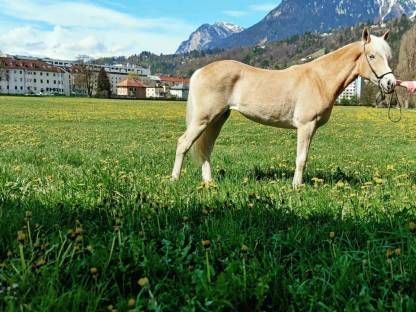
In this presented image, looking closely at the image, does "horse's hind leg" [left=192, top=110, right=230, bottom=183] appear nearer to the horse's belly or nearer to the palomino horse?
the palomino horse

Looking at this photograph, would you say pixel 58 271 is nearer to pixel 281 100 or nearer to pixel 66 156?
pixel 281 100

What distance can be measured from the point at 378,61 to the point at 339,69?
2.26ft

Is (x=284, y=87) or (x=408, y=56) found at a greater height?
(x=408, y=56)

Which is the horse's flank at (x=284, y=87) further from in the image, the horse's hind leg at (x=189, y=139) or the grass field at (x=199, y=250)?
the grass field at (x=199, y=250)

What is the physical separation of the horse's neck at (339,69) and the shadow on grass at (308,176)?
1.56 meters

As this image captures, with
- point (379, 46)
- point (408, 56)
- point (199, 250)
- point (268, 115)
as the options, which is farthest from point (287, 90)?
point (408, 56)

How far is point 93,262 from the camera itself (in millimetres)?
3371

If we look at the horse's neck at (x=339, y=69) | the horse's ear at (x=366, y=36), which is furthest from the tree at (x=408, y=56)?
the horse's ear at (x=366, y=36)

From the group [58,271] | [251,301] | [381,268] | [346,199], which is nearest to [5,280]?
[58,271]

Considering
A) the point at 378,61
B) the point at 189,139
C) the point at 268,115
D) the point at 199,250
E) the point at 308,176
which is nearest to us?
the point at 199,250

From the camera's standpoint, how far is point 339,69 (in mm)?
8594

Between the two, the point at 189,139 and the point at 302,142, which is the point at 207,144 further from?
the point at 302,142

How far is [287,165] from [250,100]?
3.13 m

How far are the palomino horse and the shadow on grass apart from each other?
0.73 metres
